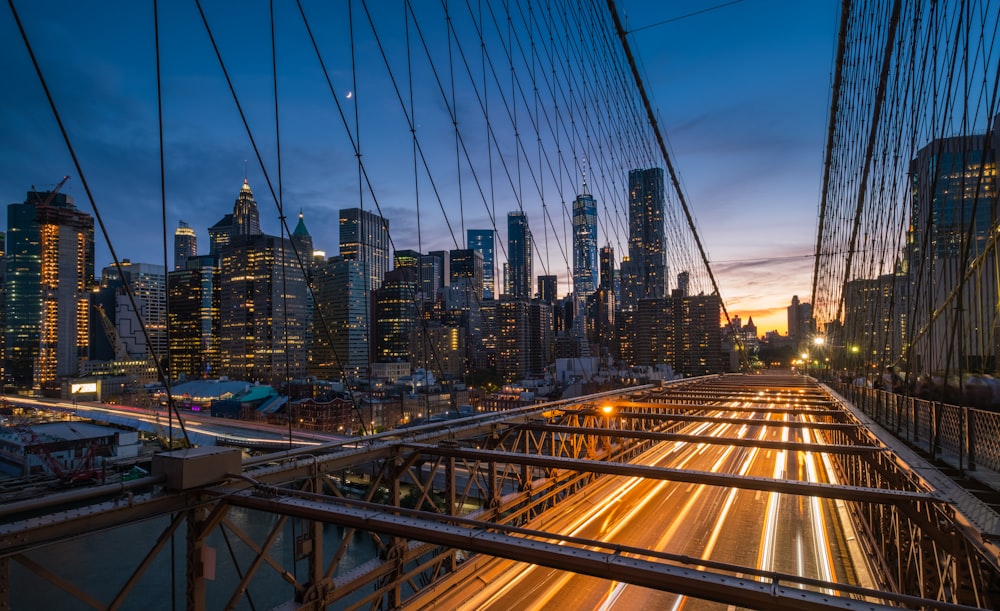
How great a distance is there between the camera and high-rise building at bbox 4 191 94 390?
465 feet

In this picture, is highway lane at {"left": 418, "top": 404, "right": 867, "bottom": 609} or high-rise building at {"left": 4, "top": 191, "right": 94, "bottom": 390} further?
high-rise building at {"left": 4, "top": 191, "right": 94, "bottom": 390}

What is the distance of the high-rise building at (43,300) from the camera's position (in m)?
142

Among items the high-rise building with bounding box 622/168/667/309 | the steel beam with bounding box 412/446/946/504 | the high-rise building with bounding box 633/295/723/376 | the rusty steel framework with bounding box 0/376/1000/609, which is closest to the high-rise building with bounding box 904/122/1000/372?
the rusty steel framework with bounding box 0/376/1000/609

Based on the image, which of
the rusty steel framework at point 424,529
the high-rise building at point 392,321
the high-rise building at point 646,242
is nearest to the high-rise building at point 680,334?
the high-rise building at point 646,242

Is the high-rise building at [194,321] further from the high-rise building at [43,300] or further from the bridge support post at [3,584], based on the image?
the bridge support post at [3,584]

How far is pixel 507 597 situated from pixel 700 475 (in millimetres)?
3809

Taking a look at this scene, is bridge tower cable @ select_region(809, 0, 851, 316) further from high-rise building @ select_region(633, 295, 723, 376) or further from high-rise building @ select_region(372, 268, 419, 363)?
high-rise building @ select_region(372, 268, 419, 363)

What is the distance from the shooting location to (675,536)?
415 inches

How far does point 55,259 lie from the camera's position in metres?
164

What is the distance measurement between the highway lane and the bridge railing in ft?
8.20

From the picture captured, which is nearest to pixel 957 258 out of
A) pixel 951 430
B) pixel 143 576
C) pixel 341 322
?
pixel 951 430

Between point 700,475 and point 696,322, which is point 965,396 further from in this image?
point 696,322

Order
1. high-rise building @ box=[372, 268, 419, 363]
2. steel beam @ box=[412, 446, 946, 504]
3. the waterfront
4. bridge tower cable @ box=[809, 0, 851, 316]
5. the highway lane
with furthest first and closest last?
high-rise building @ box=[372, 268, 419, 363] < the waterfront < bridge tower cable @ box=[809, 0, 851, 316] < the highway lane < steel beam @ box=[412, 446, 946, 504]

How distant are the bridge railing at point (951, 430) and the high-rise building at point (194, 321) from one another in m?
179
